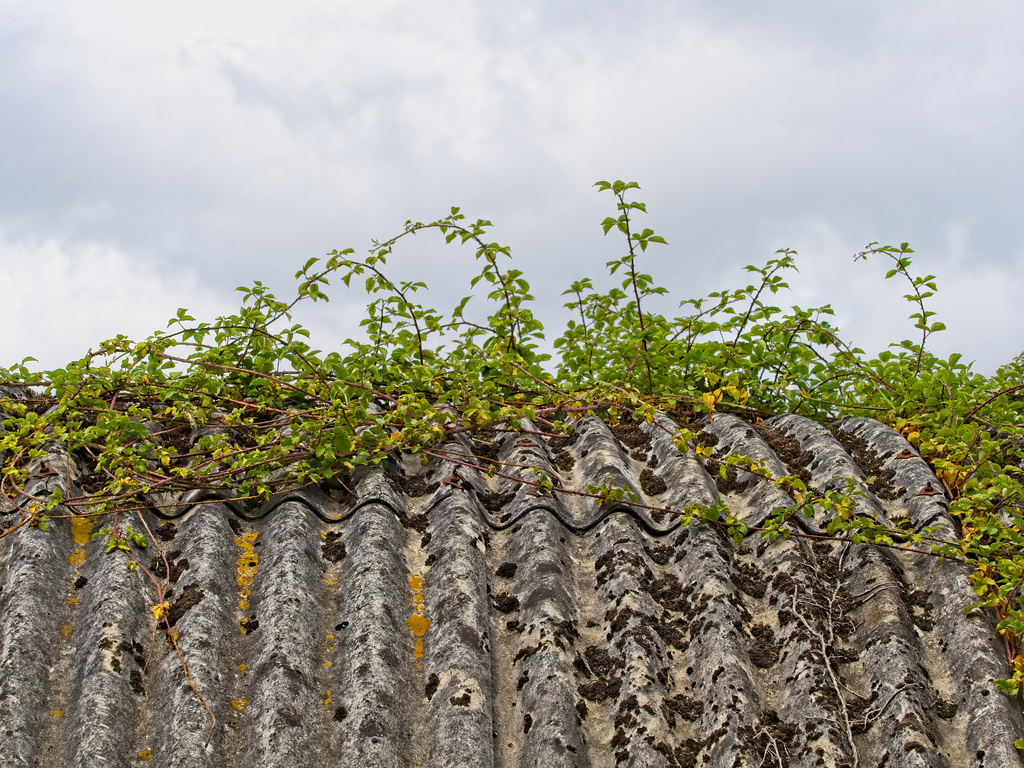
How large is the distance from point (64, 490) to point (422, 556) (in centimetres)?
169

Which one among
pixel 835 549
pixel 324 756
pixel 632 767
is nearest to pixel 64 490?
pixel 324 756

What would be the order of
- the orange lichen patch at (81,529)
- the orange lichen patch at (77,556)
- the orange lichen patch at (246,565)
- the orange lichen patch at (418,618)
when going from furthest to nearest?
1. the orange lichen patch at (81,529)
2. the orange lichen patch at (77,556)
3. the orange lichen patch at (246,565)
4. the orange lichen patch at (418,618)

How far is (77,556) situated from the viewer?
11.8ft

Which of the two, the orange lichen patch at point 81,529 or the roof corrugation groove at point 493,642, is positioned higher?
the orange lichen patch at point 81,529

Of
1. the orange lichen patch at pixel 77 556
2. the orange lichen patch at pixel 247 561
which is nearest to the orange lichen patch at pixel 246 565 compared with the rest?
the orange lichen patch at pixel 247 561

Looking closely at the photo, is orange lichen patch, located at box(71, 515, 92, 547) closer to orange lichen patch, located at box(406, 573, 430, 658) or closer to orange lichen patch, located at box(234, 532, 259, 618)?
orange lichen patch, located at box(234, 532, 259, 618)

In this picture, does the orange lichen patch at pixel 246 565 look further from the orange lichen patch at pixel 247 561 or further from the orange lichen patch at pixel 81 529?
the orange lichen patch at pixel 81 529

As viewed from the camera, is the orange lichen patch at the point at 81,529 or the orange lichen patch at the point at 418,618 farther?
the orange lichen patch at the point at 81,529

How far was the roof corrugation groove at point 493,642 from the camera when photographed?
279 cm

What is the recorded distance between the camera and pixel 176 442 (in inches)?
179

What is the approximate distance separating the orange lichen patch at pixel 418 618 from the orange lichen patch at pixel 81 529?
4.68ft

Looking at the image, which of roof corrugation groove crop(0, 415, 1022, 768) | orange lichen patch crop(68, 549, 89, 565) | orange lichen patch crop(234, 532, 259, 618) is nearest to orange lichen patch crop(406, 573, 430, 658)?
roof corrugation groove crop(0, 415, 1022, 768)

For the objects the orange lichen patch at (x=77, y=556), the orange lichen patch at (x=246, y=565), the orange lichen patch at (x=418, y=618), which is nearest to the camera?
the orange lichen patch at (x=418, y=618)

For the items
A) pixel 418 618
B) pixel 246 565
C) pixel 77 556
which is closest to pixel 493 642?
pixel 418 618
